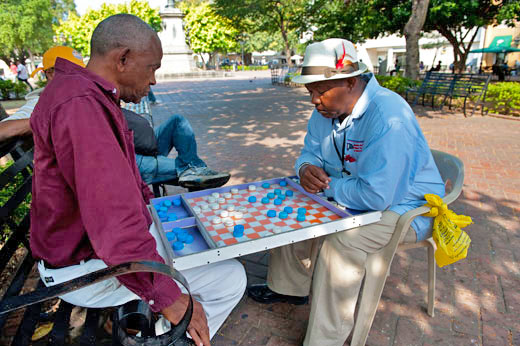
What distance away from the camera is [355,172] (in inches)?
85.0

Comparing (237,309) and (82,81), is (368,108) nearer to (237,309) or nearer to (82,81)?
(82,81)

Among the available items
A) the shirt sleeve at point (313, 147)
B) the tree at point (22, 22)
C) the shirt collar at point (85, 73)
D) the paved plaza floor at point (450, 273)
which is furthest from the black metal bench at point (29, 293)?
the tree at point (22, 22)

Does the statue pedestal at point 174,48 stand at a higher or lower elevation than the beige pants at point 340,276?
higher

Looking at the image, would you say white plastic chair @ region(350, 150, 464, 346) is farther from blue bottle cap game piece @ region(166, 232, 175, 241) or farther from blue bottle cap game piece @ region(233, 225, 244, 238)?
blue bottle cap game piece @ region(166, 232, 175, 241)

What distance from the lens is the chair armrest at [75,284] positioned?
43.3 inches

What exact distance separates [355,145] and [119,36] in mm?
1412

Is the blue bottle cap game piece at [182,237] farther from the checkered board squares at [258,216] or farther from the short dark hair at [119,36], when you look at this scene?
the short dark hair at [119,36]

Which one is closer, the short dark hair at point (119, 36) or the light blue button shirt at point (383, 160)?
the short dark hair at point (119, 36)

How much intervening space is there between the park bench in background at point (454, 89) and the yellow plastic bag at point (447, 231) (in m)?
8.83

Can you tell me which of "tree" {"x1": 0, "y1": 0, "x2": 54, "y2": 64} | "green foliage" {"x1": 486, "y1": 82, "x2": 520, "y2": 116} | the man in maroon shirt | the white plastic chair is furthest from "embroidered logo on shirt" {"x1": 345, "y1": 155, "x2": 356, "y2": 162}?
"tree" {"x1": 0, "y1": 0, "x2": 54, "y2": 64}

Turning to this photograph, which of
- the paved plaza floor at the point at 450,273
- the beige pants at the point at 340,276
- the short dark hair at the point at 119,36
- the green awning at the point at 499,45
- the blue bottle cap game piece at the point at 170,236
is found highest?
the green awning at the point at 499,45

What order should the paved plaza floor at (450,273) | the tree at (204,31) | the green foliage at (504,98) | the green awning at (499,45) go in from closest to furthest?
the paved plaza floor at (450,273), the green foliage at (504,98), the green awning at (499,45), the tree at (204,31)

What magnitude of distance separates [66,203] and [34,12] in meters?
42.1

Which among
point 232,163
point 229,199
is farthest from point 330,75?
point 232,163
